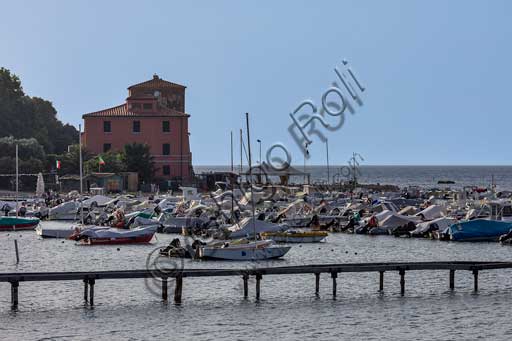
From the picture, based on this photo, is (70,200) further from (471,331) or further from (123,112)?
(471,331)

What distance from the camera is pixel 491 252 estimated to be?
2756 inches

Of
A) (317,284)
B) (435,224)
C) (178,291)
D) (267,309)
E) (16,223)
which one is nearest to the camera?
(267,309)

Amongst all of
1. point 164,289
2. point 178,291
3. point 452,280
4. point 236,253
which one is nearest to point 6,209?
point 236,253

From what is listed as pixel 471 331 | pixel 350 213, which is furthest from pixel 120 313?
pixel 350 213

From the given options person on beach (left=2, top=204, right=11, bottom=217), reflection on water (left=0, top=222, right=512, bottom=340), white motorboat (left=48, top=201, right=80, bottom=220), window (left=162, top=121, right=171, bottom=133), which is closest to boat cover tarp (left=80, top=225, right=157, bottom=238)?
reflection on water (left=0, top=222, right=512, bottom=340)

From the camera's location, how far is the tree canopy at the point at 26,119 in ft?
514

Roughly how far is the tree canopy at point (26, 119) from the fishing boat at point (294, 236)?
81.7m

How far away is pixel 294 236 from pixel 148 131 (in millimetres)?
61838

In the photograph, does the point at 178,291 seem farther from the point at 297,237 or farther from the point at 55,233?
the point at 55,233

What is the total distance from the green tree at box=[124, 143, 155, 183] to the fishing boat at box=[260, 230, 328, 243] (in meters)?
53.9

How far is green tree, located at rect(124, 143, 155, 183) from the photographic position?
5054 inches

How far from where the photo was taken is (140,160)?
130m

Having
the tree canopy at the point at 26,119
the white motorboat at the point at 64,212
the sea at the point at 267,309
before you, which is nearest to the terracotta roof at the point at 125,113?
the tree canopy at the point at 26,119

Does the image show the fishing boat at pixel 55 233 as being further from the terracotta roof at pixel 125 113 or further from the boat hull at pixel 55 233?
the terracotta roof at pixel 125 113
